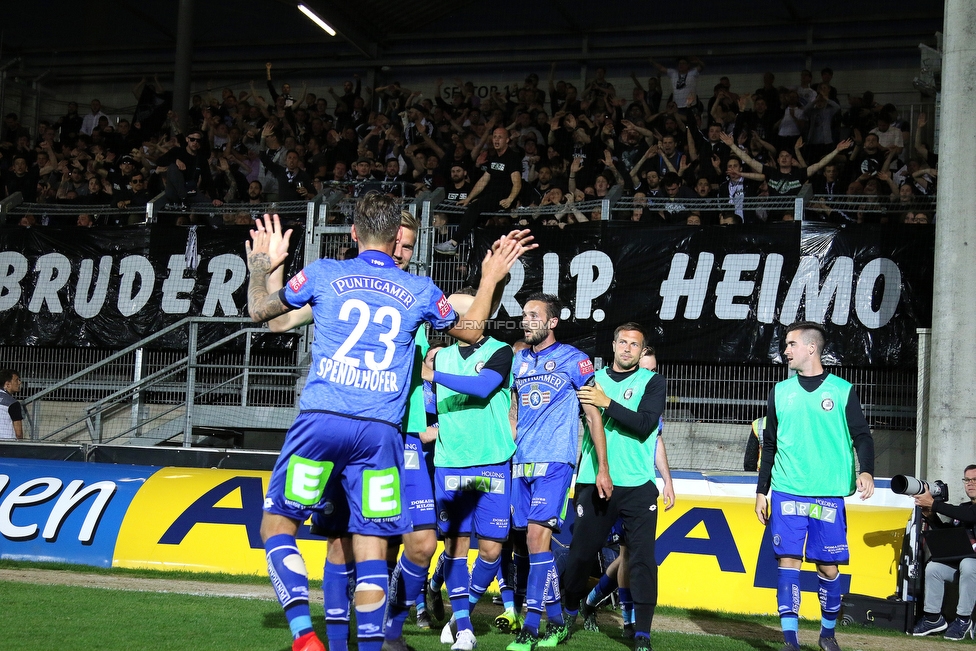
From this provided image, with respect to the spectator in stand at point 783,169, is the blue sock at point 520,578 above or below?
below

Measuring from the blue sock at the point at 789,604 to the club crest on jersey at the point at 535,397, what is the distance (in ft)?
6.51

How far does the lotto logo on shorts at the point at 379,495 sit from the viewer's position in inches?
187

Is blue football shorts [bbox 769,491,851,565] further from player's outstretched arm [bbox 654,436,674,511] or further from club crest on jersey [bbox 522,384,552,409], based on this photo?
club crest on jersey [bbox 522,384,552,409]

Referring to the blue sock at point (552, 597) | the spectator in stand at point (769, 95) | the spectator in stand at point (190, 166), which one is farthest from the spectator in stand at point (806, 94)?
the blue sock at point (552, 597)

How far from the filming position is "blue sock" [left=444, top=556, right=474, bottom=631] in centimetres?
651

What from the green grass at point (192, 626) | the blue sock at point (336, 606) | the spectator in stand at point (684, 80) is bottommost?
the green grass at point (192, 626)

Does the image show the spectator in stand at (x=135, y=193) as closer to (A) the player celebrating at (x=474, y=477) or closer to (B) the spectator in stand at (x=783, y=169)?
(B) the spectator in stand at (x=783, y=169)

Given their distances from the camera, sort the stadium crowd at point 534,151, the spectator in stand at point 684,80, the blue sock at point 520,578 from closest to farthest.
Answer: the blue sock at point 520,578
the stadium crowd at point 534,151
the spectator in stand at point 684,80

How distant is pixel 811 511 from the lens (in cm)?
701

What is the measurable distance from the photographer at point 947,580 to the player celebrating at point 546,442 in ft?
11.4

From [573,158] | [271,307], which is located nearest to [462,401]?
[271,307]

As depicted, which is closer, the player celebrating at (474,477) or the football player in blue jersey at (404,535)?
the football player in blue jersey at (404,535)

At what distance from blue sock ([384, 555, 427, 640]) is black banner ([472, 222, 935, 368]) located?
6304 millimetres

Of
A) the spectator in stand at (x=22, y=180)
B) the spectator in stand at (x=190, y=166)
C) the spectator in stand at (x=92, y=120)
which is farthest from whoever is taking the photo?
the spectator in stand at (x=92, y=120)
